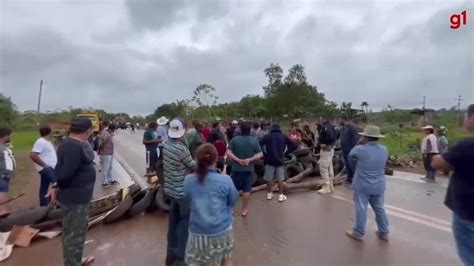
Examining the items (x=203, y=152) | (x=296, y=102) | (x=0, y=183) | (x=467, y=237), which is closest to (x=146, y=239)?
(x=0, y=183)

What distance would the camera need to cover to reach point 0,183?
18.5ft

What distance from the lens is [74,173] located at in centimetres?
375

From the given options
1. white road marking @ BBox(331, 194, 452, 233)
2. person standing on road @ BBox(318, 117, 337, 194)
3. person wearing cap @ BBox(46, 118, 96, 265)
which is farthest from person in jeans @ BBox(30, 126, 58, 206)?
white road marking @ BBox(331, 194, 452, 233)

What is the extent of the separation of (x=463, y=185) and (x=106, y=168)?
8.81 metres

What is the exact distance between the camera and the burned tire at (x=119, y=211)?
6.29 metres

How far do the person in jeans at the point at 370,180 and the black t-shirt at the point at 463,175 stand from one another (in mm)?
2004

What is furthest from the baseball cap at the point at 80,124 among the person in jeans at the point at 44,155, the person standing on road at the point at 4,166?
the person in jeans at the point at 44,155

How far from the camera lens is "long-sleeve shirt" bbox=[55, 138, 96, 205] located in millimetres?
3684

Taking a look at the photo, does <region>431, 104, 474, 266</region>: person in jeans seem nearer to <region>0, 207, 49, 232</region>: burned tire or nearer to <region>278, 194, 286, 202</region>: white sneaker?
<region>278, 194, 286, 202</region>: white sneaker

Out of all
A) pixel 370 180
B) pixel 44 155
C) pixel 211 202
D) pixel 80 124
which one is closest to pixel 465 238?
pixel 370 180

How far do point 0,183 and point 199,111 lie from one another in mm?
42361

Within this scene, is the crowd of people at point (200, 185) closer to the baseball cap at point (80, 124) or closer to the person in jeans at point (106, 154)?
the baseball cap at point (80, 124)

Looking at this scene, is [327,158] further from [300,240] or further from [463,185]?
[463,185]

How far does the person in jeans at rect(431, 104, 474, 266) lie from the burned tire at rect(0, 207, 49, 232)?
18.8 feet
